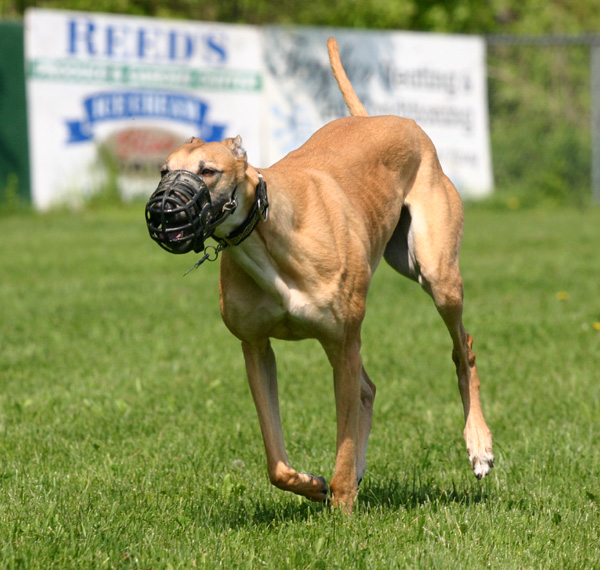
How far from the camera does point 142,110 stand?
603 inches

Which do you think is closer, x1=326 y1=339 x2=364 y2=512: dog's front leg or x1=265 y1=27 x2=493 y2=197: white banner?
x1=326 y1=339 x2=364 y2=512: dog's front leg

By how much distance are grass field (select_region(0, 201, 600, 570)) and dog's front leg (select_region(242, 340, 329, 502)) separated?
114mm

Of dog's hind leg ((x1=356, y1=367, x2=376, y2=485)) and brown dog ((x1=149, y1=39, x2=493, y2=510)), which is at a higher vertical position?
brown dog ((x1=149, y1=39, x2=493, y2=510))

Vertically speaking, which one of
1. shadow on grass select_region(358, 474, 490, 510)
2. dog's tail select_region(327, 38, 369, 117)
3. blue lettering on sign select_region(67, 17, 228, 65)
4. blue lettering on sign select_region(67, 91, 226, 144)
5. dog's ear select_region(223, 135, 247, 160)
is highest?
blue lettering on sign select_region(67, 17, 228, 65)

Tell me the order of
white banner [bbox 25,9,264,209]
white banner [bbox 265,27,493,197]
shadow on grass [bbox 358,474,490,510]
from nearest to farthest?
shadow on grass [bbox 358,474,490,510] → white banner [bbox 25,9,264,209] → white banner [bbox 265,27,493,197]

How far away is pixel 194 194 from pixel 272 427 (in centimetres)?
123

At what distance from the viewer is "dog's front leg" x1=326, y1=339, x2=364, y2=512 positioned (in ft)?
13.3

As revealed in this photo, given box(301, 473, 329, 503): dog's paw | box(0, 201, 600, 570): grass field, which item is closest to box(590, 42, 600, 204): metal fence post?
box(0, 201, 600, 570): grass field

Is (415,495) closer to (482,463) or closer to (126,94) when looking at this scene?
(482,463)

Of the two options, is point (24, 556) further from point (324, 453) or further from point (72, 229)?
point (72, 229)

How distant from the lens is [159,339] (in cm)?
752

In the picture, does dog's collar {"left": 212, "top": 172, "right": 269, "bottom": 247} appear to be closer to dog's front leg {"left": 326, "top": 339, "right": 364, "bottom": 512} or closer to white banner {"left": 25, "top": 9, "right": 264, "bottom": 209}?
dog's front leg {"left": 326, "top": 339, "right": 364, "bottom": 512}

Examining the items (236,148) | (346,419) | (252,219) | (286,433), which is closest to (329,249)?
(252,219)

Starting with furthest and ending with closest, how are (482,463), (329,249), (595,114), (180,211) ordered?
(595,114) → (482,463) → (329,249) → (180,211)
